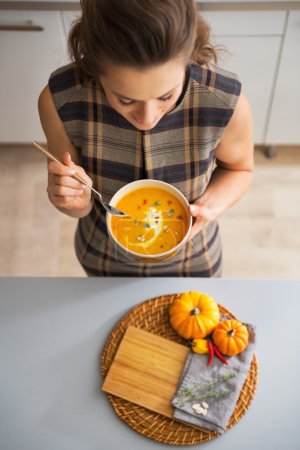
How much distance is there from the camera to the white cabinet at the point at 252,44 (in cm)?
167

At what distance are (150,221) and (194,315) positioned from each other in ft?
0.78

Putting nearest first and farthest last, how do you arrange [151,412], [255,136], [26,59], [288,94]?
[151,412] → [26,59] → [288,94] → [255,136]

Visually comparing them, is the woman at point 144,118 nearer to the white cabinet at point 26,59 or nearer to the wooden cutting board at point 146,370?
the wooden cutting board at point 146,370

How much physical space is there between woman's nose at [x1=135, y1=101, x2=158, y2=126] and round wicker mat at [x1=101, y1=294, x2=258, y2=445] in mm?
445

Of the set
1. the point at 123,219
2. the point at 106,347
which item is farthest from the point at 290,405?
the point at 123,219

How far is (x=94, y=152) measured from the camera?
1074mm

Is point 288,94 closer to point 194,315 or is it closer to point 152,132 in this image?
point 152,132

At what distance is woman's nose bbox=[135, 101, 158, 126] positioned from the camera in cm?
82

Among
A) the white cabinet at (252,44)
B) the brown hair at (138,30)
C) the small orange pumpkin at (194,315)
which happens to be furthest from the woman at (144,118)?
the white cabinet at (252,44)

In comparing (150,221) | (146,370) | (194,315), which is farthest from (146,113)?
(146,370)

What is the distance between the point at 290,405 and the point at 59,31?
157 cm

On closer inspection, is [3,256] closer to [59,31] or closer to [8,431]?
[59,31]

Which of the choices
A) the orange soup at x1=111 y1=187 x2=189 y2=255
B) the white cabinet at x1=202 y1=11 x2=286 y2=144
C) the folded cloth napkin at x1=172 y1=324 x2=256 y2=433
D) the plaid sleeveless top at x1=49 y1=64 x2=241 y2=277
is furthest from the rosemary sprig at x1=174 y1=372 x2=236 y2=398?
the white cabinet at x1=202 y1=11 x2=286 y2=144

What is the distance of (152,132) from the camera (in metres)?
1.02
